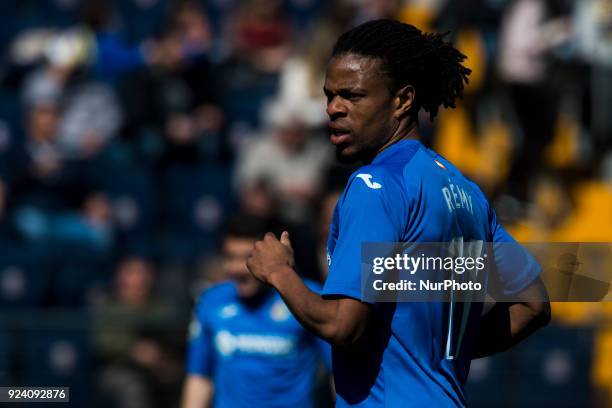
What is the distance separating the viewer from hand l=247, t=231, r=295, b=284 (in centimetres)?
354

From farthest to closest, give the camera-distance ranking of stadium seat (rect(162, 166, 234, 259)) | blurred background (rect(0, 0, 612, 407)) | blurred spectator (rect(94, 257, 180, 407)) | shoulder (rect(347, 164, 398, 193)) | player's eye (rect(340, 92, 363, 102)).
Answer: stadium seat (rect(162, 166, 234, 259))
blurred background (rect(0, 0, 612, 407))
blurred spectator (rect(94, 257, 180, 407))
player's eye (rect(340, 92, 363, 102))
shoulder (rect(347, 164, 398, 193))

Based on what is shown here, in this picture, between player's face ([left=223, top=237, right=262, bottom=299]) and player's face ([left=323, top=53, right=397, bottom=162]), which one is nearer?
player's face ([left=323, top=53, right=397, bottom=162])

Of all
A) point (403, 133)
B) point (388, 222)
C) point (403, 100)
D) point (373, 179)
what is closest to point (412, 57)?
point (403, 100)

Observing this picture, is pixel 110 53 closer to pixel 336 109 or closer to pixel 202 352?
pixel 202 352

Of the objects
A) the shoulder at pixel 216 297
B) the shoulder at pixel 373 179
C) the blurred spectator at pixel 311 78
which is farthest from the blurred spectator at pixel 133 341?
the shoulder at pixel 373 179

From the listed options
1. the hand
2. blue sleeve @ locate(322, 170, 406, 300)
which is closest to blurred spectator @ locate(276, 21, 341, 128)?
the hand

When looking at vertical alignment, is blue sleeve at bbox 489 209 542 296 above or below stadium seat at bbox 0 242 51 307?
above

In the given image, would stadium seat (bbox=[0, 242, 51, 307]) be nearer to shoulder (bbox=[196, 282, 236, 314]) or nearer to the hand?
shoulder (bbox=[196, 282, 236, 314])

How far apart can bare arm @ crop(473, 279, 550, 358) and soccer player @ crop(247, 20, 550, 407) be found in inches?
4.2

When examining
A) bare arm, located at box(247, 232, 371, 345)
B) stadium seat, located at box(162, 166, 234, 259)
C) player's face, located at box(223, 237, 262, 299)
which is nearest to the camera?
bare arm, located at box(247, 232, 371, 345)

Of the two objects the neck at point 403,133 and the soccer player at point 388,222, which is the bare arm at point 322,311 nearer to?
the soccer player at point 388,222

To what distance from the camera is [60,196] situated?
10.9 m

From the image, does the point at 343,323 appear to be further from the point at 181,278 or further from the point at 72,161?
the point at 72,161

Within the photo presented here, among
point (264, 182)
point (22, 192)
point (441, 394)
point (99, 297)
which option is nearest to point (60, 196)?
point (22, 192)
